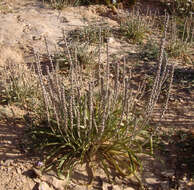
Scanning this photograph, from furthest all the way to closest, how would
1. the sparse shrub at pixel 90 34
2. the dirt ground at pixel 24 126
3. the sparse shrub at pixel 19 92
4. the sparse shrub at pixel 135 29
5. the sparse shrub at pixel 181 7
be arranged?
1. the sparse shrub at pixel 181 7
2. the sparse shrub at pixel 135 29
3. the sparse shrub at pixel 90 34
4. the sparse shrub at pixel 19 92
5. the dirt ground at pixel 24 126

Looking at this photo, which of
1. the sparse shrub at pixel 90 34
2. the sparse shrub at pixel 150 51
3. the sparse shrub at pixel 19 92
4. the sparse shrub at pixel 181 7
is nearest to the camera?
the sparse shrub at pixel 19 92

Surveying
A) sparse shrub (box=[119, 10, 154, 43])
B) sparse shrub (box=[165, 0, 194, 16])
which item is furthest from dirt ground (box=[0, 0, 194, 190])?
sparse shrub (box=[165, 0, 194, 16])

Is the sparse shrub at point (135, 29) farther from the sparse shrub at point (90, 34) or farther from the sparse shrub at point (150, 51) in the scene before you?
the sparse shrub at point (90, 34)

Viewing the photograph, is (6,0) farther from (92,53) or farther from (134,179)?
(134,179)

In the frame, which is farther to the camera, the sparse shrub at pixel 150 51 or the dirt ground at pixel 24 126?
the sparse shrub at pixel 150 51

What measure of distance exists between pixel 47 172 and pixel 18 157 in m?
0.38

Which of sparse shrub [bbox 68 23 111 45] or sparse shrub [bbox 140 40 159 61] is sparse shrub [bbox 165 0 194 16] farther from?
sparse shrub [bbox 68 23 111 45]

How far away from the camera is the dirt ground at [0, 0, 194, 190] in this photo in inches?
101

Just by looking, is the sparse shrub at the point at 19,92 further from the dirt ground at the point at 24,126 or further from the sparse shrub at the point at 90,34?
the sparse shrub at the point at 90,34

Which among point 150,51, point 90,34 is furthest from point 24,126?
point 150,51

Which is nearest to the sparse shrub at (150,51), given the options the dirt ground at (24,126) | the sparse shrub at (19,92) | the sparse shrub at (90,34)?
the dirt ground at (24,126)

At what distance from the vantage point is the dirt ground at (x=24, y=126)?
255 cm

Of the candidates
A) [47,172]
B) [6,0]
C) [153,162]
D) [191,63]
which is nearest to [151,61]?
[191,63]

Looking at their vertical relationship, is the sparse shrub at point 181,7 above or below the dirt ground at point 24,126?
above
